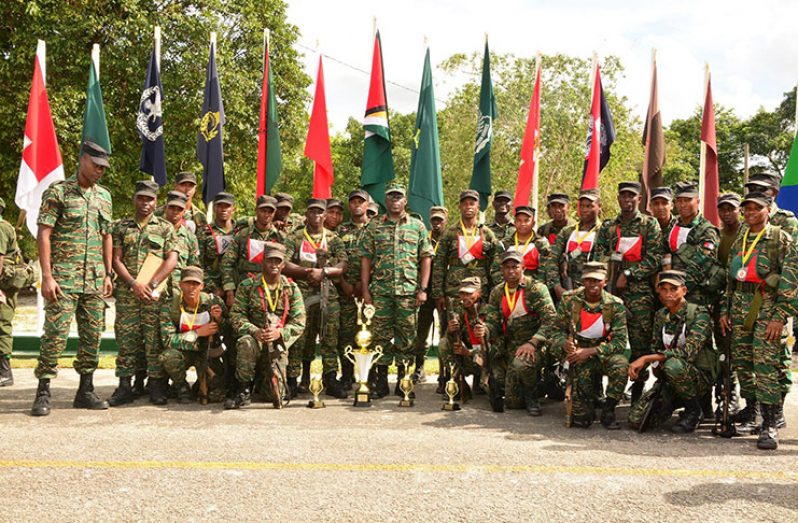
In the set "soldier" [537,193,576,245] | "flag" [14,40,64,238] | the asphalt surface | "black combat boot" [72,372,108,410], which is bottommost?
the asphalt surface

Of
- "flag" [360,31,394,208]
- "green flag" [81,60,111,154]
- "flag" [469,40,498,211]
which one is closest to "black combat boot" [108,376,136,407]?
"green flag" [81,60,111,154]

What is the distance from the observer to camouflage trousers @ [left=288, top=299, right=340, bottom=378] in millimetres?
7023

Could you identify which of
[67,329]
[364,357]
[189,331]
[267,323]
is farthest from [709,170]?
[67,329]

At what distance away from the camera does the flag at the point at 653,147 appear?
8438mm

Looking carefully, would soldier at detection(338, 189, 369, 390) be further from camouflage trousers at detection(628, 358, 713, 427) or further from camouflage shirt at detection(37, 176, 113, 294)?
camouflage trousers at detection(628, 358, 713, 427)

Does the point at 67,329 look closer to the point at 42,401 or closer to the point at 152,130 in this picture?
the point at 42,401

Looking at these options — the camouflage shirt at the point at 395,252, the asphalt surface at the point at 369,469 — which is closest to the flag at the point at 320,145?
the camouflage shirt at the point at 395,252

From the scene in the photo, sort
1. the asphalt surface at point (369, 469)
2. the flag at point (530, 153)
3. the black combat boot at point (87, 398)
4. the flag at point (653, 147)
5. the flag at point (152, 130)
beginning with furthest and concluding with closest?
the flag at point (530, 153) → the flag at point (152, 130) → the flag at point (653, 147) → the black combat boot at point (87, 398) → the asphalt surface at point (369, 469)

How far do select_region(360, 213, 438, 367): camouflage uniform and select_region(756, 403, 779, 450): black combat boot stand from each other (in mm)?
3201

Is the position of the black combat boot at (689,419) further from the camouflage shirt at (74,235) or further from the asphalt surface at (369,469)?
the camouflage shirt at (74,235)

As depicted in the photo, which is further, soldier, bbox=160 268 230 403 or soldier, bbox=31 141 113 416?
soldier, bbox=160 268 230 403

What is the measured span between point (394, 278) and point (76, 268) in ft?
9.70

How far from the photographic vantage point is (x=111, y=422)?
579cm

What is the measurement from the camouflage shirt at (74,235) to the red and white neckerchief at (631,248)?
4.90 metres
